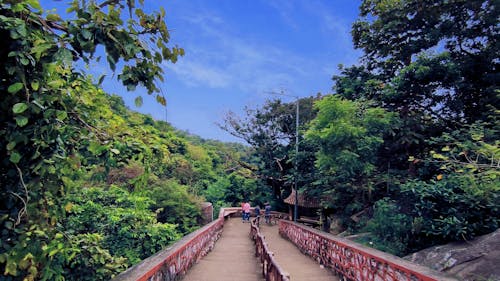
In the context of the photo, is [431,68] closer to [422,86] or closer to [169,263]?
[422,86]

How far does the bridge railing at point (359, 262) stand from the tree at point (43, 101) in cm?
358

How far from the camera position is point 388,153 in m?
13.0

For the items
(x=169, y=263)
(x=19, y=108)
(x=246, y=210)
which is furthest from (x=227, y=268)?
(x=246, y=210)

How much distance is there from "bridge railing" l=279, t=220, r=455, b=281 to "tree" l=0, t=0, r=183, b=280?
358 cm

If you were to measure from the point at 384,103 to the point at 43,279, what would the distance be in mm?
12441

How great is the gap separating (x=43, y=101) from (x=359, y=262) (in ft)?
17.2

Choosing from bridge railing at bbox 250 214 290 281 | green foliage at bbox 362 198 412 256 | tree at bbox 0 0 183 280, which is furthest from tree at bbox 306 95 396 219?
tree at bbox 0 0 183 280

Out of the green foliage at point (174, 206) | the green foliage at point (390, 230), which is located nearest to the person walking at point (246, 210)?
A: the green foliage at point (174, 206)

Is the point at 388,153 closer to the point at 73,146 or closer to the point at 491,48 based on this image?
the point at 491,48

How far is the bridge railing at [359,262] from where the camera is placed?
388 centimetres

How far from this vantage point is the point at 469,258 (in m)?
6.33

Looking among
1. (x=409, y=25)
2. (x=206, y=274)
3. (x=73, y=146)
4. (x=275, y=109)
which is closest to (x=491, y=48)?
(x=409, y=25)

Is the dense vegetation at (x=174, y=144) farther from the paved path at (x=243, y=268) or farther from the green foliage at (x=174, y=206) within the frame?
the paved path at (x=243, y=268)

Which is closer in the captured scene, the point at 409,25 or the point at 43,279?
the point at 43,279
